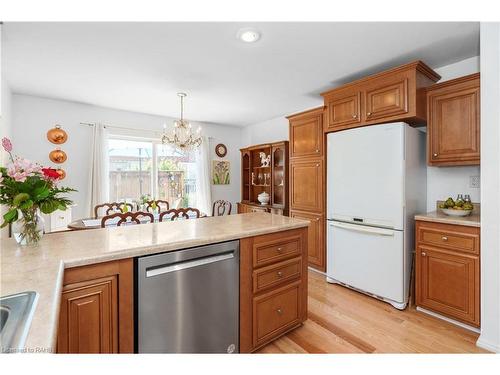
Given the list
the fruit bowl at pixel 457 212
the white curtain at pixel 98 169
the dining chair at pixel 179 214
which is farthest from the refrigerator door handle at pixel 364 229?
the white curtain at pixel 98 169

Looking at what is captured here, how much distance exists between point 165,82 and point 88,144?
1.93 m

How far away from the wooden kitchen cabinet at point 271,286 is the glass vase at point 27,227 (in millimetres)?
1202

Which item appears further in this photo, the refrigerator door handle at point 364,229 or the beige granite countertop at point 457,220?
the refrigerator door handle at point 364,229

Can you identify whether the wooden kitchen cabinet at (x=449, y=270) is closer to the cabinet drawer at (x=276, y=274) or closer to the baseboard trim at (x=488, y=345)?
the baseboard trim at (x=488, y=345)

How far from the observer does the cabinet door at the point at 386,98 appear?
2.38 m

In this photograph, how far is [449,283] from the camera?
2.13m

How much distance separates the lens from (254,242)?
1725 millimetres

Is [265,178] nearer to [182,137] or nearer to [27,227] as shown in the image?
[182,137]

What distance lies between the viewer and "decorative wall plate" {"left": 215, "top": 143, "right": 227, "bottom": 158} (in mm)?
5395

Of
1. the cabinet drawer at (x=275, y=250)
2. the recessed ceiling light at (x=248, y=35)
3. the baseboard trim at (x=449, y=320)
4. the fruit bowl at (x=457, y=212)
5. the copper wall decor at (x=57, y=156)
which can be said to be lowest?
the baseboard trim at (x=449, y=320)

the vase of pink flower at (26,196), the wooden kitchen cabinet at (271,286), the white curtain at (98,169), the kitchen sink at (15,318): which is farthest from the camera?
the white curtain at (98,169)

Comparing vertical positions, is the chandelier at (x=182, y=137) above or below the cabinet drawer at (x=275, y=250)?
above

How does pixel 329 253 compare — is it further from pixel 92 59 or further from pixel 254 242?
pixel 92 59
